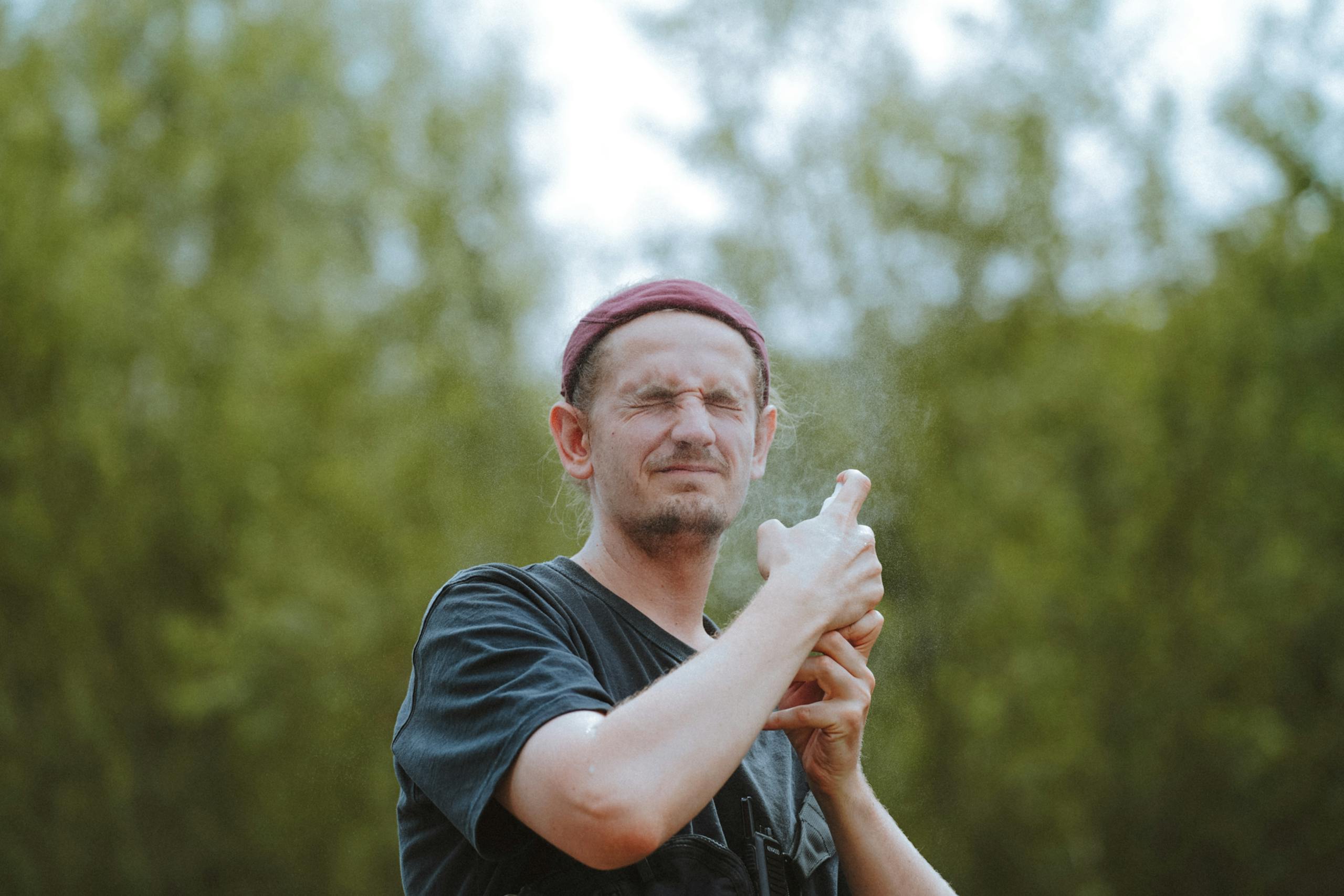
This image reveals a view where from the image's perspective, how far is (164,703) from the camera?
10641mm

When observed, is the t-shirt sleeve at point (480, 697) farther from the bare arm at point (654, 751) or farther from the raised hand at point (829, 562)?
the raised hand at point (829, 562)

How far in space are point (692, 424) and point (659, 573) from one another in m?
0.28

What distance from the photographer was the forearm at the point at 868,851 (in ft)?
6.43

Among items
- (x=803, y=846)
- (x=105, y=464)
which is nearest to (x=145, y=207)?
(x=105, y=464)

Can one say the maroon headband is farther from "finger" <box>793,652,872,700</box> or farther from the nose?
"finger" <box>793,652,872,700</box>

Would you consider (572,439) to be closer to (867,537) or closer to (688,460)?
(688,460)

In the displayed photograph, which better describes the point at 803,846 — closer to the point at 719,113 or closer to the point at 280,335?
the point at 719,113

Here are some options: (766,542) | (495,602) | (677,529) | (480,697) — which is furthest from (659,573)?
(480,697)

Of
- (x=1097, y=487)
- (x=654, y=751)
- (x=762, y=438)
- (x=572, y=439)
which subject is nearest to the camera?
(x=654, y=751)

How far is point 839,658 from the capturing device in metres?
1.87

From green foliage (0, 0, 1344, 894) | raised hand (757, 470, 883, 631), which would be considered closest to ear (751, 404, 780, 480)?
raised hand (757, 470, 883, 631)

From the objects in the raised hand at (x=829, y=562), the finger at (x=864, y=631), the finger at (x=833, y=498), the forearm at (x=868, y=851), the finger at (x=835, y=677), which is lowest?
the forearm at (x=868, y=851)

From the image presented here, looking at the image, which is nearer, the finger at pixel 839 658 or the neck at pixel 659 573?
the finger at pixel 839 658

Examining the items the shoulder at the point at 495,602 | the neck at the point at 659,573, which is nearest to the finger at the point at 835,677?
the neck at the point at 659,573
